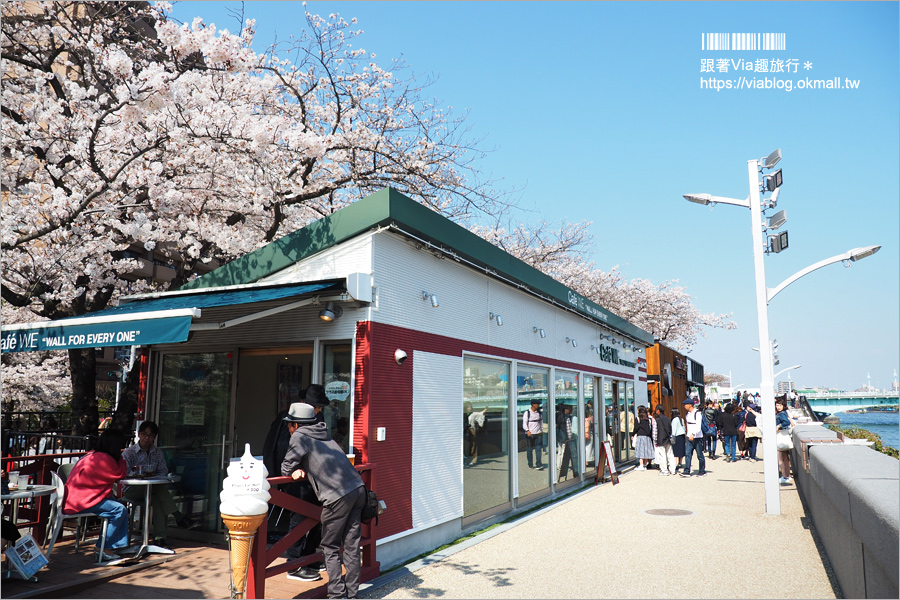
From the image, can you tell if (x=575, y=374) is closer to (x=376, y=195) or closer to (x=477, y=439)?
(x=477, y=439)

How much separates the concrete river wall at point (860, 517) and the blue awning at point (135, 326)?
4985mm

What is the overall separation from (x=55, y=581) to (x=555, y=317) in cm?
981

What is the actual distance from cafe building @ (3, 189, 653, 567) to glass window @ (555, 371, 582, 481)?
2431 millimetres

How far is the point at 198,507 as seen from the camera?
26.7 ft

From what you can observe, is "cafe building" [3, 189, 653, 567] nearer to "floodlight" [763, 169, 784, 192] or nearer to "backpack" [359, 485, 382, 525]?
"backpack" [359, 485, 382, 525]

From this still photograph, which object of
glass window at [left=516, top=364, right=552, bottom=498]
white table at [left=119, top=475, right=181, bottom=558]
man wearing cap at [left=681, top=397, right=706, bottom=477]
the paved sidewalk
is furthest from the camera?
man wearing cap at [left=681, top=397, right=706, bottom=477]

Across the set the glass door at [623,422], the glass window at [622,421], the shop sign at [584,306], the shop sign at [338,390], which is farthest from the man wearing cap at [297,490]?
the glass door at [623,422]

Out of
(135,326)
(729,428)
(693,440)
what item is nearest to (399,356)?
(135,326)

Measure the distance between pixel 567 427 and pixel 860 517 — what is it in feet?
31.8

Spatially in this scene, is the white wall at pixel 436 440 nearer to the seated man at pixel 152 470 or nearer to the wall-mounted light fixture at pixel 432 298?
the wall-mounted light fixture at pixel 432 298

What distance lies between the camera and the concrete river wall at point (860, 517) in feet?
11.9

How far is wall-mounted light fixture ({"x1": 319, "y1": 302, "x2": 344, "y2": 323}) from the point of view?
24.0ft

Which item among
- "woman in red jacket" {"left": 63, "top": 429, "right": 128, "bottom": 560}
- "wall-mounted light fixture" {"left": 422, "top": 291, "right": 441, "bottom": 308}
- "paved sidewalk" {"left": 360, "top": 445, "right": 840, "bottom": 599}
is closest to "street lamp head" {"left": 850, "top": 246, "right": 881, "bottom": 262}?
"paved sidewalk" {"left": 360, "top": 445, "right": 840, "bottom": 599}

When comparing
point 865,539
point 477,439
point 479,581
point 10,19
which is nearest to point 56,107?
point 10,19
